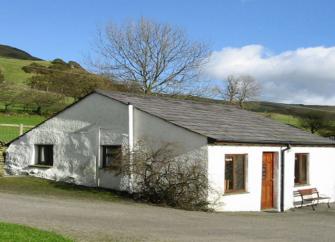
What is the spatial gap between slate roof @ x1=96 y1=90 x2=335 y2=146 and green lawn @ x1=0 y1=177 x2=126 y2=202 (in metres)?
3.32

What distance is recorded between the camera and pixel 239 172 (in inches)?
732

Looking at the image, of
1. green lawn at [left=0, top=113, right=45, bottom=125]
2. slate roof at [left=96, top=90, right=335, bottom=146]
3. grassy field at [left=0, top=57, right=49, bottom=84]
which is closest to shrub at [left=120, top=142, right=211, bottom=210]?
slate roof at [left=96, top=90, right=335, bottom=146]

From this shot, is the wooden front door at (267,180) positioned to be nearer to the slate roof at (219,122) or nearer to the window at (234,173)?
the slate roof at (219,122)

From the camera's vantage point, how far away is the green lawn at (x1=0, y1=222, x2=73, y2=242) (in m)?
8.88

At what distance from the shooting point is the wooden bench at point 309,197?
20906 mm

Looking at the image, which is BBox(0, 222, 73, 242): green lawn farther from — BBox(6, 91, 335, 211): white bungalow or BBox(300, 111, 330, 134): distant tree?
BBox(300, 111, 330, 134): distant tree

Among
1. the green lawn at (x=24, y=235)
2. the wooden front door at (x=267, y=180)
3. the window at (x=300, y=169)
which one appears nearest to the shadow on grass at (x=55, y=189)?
the wooden front door at (x=267, y=180)

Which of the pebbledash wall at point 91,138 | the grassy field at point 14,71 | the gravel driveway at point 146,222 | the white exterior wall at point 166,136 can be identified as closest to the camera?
the gravel driveway at point 146,222

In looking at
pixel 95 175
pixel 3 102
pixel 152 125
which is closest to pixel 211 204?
pixel 152 125

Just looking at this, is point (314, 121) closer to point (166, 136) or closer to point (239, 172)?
point (239, 172)

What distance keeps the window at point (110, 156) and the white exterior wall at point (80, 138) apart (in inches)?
7.6

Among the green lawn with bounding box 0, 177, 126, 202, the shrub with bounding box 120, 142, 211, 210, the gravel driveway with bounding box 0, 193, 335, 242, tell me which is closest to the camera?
the gravel driveway with bounding box 0, 193, 335, 242

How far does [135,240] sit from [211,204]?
7289 mm

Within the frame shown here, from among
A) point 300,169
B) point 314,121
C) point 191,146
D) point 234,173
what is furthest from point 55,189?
point 314,121
